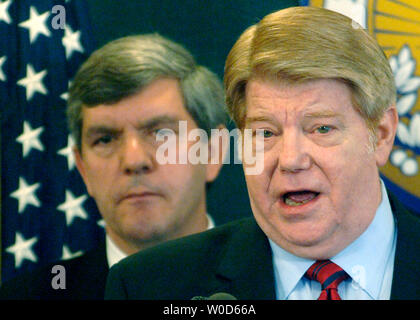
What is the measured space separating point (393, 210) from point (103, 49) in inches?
46.0

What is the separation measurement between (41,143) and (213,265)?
2.70ft

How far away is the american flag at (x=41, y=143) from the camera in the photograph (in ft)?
7.89

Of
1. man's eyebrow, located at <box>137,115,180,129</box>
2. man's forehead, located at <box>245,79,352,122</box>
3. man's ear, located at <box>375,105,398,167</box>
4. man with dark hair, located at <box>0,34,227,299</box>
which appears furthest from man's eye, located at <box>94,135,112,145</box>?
man's ear, located at <box>375,105,398,167</box>

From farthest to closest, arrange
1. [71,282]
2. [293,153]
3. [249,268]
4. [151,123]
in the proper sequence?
[71,282] → [151,123] → [249,268] → [293,153]

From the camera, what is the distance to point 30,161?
2.42 m

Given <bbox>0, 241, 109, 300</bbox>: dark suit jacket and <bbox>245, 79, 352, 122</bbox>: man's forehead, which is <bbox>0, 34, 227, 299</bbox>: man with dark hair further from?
<bbox>245, 79, 352, 122</bbox>: man's forehead

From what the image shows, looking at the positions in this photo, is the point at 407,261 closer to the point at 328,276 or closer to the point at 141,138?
the point at 328,276

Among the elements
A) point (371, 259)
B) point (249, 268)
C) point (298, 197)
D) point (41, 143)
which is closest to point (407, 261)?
point (371, 259)

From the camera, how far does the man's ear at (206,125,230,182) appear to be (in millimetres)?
2299

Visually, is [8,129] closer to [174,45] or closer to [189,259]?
[174,45]

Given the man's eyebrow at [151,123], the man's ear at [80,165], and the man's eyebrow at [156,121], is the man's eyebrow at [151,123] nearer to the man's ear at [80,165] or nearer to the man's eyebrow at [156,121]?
the man's eyebrow at [156,121]

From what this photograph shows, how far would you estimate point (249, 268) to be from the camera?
2.04 metres

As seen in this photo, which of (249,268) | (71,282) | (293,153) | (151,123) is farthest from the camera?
(71,282)

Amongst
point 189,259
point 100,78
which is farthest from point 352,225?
point 100,78
